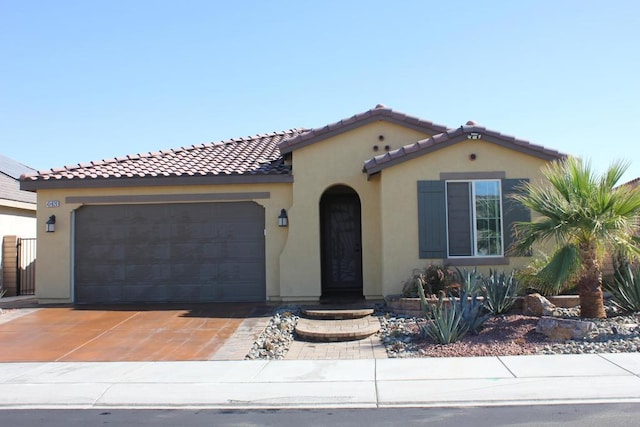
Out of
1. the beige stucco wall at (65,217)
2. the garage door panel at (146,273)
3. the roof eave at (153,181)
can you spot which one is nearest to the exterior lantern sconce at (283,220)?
the beige stucco wall at (65,217)

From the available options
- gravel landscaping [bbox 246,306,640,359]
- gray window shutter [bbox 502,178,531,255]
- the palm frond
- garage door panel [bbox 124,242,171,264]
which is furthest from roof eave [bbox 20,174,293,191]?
the palm frond

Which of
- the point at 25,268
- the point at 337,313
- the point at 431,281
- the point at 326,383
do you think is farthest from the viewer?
the point at 25,268

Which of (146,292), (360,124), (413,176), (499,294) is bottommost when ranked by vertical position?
(146,292)

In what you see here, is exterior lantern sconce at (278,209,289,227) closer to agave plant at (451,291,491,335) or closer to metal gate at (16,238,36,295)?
agave plant at (451,291,491,335)

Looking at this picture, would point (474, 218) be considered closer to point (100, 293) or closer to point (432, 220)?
point (432, 220)

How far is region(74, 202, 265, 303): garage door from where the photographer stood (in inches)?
535

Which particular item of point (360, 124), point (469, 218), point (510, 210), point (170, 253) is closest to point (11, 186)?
point (170, 253)

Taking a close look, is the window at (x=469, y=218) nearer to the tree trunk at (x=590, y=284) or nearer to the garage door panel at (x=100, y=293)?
the tree trunk at (x=590, y=284)

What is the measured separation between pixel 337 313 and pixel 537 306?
3.77m

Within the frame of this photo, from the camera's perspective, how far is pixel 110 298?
1384 cm

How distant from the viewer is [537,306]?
10.5 metres

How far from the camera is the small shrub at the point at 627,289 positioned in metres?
10.1

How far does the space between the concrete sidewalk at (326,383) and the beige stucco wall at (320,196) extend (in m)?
4.75

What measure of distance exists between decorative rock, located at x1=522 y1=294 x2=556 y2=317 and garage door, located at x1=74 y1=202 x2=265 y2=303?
19.5 ft
